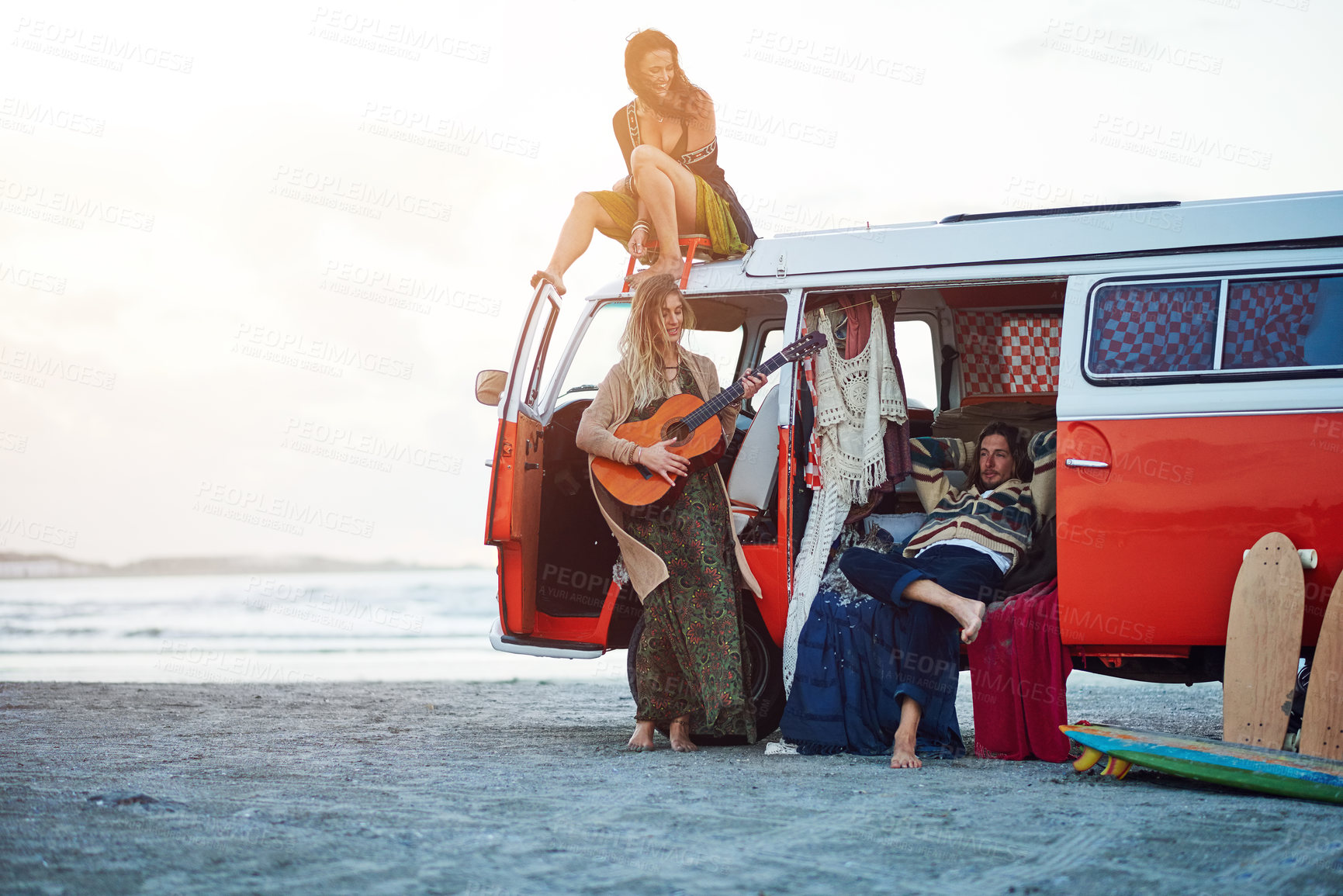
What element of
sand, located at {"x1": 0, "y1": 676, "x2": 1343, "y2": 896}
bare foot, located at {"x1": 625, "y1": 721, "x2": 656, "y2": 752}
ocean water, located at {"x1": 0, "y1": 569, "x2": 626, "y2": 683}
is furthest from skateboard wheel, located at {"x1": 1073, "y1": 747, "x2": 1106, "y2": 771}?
ocean water, located at {"x1": 0, "y1": 569, "x2": 626, "y2": 683}

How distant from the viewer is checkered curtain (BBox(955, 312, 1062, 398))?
6754 mm

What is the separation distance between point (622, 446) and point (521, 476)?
841 mm

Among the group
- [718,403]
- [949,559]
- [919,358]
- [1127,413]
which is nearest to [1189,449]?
[1127,413]

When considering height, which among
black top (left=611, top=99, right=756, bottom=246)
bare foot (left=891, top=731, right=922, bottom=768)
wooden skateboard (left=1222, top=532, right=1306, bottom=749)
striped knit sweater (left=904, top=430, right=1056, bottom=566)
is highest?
black top (left=611, top=99, right=756, bottom=246)

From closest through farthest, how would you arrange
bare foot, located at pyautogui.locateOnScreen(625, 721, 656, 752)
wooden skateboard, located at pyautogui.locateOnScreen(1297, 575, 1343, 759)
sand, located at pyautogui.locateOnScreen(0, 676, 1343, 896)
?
sand, located at pyautogui.locateOnScreen(0, 676, 1343, 896)
wooden skateboard, located at pyautogui.locateOnScreen(1297, 575, 1343, 759)
bare foot, located at pyautogui.locateOnScreen(625, 721, 656, 752)

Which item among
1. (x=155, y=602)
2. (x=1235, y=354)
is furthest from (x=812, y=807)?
(x=155, y=602)

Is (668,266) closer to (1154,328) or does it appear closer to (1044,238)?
(1044,238)

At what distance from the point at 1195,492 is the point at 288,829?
367 centimetres

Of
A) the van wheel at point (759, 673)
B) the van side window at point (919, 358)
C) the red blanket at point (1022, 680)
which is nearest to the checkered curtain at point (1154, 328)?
the red blanket at point (1022, 680)

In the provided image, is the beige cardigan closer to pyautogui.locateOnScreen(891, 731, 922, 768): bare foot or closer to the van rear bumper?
the van rear bumper

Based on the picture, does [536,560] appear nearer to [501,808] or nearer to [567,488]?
[567,488]

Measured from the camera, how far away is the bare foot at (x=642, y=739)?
5496 millimetres

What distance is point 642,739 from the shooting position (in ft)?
18.2

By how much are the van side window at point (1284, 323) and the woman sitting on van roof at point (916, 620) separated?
3.31 feet
